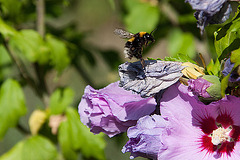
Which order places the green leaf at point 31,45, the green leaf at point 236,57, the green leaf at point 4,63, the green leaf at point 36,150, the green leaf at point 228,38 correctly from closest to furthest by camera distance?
1. the green leaf at point 236,57
2. the green leaf at point 228,38
3. the green leaf at point 31,45
4. the green leaf at point 36,150
5. the green leaf at point 4,63

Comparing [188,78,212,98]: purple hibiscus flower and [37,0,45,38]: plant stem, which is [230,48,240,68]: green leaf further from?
[37,0,45,38]: plant stem

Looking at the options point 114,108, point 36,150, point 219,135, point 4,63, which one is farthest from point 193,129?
point 4,63

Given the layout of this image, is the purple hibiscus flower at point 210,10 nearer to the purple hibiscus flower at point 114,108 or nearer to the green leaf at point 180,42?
the purple hibiscus flower at point 114,108

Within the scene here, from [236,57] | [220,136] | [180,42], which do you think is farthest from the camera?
[180,42]

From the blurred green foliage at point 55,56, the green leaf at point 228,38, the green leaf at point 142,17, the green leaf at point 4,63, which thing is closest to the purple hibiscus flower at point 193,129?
the green leaf at point 228,38

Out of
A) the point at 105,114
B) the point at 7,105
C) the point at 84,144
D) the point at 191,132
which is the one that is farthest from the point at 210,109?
the point at 7,105

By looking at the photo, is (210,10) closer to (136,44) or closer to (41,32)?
(136,44)

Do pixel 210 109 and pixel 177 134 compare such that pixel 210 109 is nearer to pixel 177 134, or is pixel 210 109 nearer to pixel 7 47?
pixel 177 134
